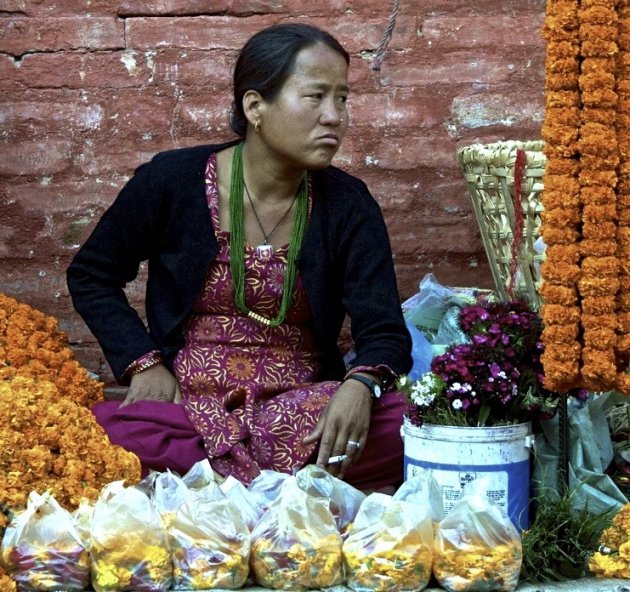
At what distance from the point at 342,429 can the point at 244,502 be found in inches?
20.8

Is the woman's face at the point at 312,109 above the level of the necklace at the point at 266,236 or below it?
above

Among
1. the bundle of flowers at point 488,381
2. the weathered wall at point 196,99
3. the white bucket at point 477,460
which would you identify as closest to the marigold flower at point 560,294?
the bundle of flowers at point 488,381

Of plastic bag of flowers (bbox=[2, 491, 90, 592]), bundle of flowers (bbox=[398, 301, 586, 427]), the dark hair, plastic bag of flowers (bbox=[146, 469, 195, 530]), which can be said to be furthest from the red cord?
plastic bag of flowers (bbox=[2, 491, 90, 592])

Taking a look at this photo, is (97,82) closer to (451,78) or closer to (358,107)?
(358,107)

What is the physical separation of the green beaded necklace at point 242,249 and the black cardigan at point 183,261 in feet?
0.10

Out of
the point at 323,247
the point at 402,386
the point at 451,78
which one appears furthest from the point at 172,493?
the point at 451,78

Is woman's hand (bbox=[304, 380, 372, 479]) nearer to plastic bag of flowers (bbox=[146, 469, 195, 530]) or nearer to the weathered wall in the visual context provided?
plastic bag of flowers (bbox=[146, 469, 195, 530])

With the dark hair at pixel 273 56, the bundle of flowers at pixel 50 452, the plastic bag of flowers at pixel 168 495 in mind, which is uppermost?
the dark hair at pixel 273 56

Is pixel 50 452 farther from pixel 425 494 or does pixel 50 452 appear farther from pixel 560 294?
pixel 560 294

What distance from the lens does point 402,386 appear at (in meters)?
3.47

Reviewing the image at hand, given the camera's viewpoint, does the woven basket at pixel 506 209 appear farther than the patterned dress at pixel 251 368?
Yes

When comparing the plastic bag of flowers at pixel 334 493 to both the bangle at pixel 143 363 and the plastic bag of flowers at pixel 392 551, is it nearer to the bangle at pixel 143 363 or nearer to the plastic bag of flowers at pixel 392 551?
the plastic bag of flowers at pixel 392 551

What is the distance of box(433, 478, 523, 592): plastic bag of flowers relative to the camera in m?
2.89

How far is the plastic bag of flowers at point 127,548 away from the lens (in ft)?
9.34
